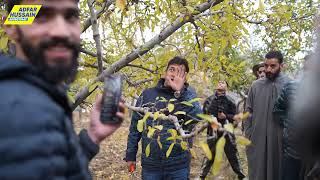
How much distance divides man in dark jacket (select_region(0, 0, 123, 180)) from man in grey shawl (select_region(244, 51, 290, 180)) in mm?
4025

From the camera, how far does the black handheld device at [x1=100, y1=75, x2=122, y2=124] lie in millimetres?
1648

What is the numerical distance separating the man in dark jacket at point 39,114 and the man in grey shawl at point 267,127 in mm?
4025

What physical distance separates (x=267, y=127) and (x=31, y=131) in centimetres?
441

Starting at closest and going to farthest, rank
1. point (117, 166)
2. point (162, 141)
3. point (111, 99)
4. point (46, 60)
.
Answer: point (46, 60)
point (111, 99)
point (162, 141)
point (117, 166)

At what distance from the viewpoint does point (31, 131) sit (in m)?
1.05

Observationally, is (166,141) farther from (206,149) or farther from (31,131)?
(31,131)

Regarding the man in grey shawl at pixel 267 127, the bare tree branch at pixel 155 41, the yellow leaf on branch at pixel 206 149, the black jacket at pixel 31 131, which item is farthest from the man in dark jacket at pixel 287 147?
the black jacket at pixel 31 131

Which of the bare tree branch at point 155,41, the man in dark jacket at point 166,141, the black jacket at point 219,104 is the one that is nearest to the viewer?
the bare tree branch at point 155,41

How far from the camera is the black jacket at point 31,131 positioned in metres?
1.03

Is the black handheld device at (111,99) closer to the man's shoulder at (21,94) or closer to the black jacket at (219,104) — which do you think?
the man's shoulder at (21,94)

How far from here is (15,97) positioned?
42.2 inches

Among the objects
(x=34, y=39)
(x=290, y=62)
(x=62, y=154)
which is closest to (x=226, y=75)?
(x=34, y=39)

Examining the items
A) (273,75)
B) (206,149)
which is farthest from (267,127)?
(206,149)

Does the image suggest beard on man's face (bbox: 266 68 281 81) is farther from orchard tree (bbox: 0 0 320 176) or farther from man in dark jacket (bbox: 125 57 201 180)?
man in dark jacket (bbox: 125 57 201 180)
